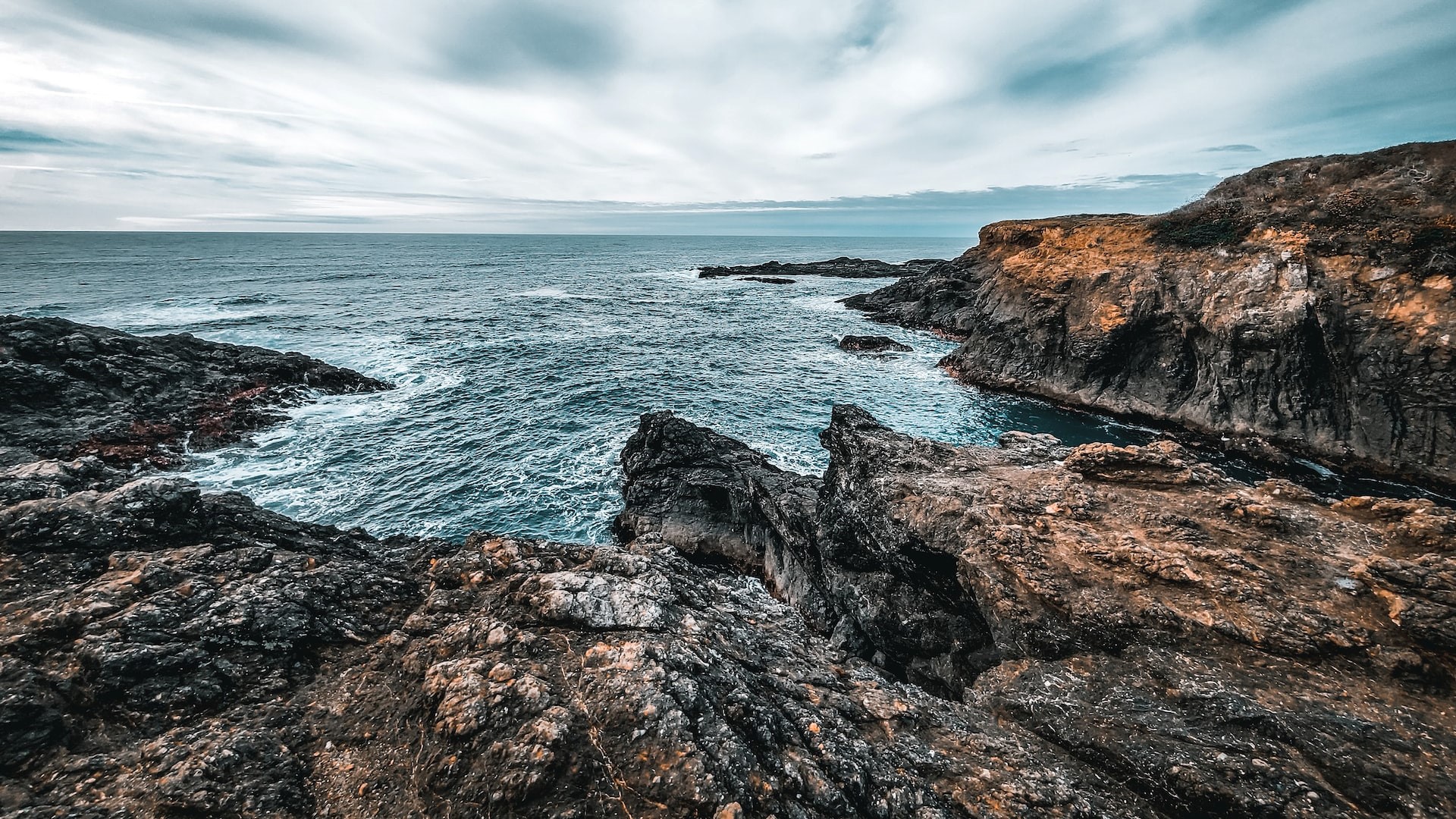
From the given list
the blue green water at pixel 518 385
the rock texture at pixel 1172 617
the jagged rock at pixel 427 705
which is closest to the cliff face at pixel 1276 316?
the blue green water at pixel 518 385

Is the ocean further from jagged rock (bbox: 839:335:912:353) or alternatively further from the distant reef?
the distant reef

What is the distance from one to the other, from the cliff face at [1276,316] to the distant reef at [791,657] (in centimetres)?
2119

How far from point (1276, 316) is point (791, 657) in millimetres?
35058

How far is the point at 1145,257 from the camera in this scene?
36062 millimetres

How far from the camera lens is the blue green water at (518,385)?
84.5 ft

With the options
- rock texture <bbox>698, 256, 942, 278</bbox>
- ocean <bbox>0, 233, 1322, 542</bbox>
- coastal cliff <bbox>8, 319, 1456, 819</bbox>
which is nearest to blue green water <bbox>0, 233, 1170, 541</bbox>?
ocean <bbox>0, 233, 1322, 542</bbox>

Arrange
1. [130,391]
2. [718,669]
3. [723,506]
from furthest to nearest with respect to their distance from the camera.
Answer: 1. [130,391]
2. [723,506]
3. [718,669]

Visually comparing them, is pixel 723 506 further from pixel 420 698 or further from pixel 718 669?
pixel 420 698

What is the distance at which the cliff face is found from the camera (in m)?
24.5

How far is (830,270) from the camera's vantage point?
127m

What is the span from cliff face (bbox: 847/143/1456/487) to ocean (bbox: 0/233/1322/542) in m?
4.17

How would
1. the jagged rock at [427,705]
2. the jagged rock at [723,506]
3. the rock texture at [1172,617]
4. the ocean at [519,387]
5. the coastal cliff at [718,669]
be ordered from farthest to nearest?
the ocean at [519,387] < the jagged rock at [723,506] < the rock texture at [1172,617] < the coastal cliff at [718,669] < the jagged rock at [427,705]

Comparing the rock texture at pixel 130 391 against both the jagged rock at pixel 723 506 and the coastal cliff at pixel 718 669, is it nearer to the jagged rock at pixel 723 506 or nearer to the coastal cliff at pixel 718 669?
the coastal cliff at pixel 718 669

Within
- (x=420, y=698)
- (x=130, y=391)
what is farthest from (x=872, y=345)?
(x=130, y=391)
